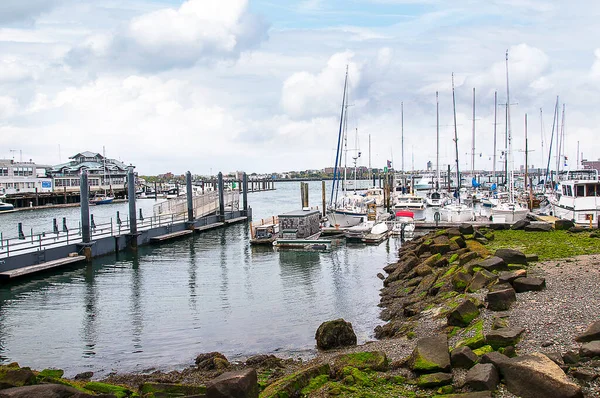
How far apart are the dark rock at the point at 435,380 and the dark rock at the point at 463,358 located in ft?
1.69

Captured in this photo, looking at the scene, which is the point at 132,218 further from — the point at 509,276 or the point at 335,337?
the point at 509,276

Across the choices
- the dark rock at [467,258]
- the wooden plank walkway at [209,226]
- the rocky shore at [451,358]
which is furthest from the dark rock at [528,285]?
the wooden plank walkway at [209,226]

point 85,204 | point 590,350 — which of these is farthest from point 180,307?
point 590,350

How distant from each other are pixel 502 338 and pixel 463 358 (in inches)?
52.6

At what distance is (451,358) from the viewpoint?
1150cm

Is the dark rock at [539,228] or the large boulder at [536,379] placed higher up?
the large boulder at [536,379]

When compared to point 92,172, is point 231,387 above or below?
below

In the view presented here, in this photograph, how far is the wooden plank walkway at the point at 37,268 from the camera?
101 ft

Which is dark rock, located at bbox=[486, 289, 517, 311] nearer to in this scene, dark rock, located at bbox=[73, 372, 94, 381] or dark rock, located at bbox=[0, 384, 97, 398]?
dark rock, located at bbox=[0, 384, 97, 398]

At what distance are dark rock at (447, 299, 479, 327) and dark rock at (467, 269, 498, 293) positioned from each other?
2.95m

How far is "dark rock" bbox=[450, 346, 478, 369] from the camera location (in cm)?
1125

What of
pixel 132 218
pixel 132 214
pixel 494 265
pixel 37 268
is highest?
pixel 132 214

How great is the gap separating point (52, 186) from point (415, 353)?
134 meters

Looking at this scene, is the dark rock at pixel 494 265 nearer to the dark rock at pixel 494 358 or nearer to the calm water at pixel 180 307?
the calm water at pixel 180 307
